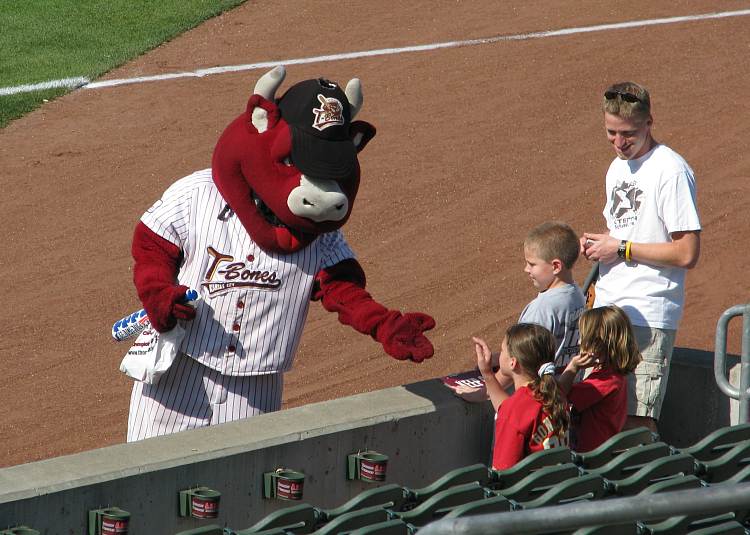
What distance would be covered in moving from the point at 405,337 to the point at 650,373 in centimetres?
98

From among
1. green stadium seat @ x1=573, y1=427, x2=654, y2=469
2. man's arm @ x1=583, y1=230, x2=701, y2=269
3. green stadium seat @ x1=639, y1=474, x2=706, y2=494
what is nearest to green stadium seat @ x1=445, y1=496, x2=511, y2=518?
green stadium seat @ x1=639, y1=474, x2=706, y2=494

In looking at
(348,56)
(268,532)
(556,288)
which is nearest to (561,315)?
(556,288)

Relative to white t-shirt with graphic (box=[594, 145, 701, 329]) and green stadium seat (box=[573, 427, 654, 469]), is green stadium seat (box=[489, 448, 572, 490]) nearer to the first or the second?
green stadium seat (box=[573, 427, 654, 469])

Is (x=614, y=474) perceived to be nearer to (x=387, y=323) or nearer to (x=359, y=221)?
(x=387, y=323)

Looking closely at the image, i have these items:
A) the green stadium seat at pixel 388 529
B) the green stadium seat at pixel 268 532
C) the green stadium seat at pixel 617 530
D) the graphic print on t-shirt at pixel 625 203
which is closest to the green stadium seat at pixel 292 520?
the green stadium seat at pixel 268 532

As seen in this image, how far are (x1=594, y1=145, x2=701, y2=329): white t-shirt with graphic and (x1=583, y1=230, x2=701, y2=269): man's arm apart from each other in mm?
39

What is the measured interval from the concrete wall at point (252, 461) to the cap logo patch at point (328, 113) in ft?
3.00

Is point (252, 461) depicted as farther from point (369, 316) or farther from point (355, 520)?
point (369, 316)

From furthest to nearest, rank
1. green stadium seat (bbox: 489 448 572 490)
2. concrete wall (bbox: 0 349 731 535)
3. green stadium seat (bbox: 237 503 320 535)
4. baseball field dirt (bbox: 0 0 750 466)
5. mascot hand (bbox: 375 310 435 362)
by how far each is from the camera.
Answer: baseball field dirt (bbox: 0 0 750 466), mascot hand (bbox: 375 310 435 362), green stadium seat (bbox: 489 448 572 490), concrete wall (bbox: 0 349 731 535), green stadium seat (bbox: 237 503 320 535)

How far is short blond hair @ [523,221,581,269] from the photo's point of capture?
4367mm

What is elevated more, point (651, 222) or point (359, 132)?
point (359, 132)

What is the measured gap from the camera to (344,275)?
4305mm

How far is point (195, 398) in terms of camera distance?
424cm

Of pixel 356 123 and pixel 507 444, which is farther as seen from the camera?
pixel 356 123
